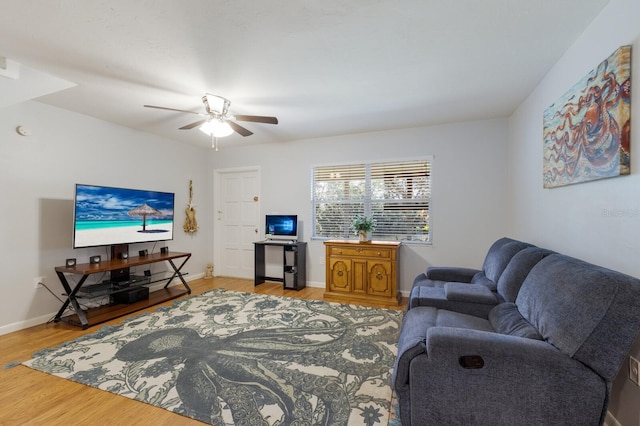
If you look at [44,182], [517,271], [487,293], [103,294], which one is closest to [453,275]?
[487,293]

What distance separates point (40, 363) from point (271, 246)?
3.18m

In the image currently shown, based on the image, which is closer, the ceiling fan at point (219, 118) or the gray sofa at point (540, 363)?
the gray sofa at point (540, 363)

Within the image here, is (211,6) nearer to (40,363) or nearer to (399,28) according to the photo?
(399,28)

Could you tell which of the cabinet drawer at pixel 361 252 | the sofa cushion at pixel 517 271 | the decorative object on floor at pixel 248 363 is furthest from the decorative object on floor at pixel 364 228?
the sofa cushion at pixel 517 271

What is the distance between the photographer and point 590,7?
5.61 feet

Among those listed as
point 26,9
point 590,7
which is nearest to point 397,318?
point 590,7

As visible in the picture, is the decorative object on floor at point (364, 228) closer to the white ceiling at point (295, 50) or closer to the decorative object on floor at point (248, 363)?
the decorative object on floor at point (248, 363)

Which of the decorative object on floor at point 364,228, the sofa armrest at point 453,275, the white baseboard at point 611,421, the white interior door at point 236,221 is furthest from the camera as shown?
the white interior door at point 236,221

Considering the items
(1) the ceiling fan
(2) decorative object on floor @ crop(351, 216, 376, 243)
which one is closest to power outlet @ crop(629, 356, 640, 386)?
(2) decorative object on floor @ crop(351, 216, 376, 243)

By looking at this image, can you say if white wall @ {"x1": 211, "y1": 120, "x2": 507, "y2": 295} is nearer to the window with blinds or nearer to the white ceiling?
the window with blinds

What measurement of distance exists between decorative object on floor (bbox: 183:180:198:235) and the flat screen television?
4.45ft

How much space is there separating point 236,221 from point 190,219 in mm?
823

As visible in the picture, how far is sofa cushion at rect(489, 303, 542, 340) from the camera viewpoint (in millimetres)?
1545

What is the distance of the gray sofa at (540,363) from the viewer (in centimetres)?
122
